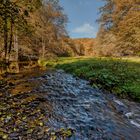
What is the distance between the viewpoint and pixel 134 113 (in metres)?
7.41

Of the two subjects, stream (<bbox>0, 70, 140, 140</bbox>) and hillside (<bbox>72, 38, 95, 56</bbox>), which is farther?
hillside (<bbox>72, 38, 95, 56</bbox>)

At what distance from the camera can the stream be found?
18.1ft

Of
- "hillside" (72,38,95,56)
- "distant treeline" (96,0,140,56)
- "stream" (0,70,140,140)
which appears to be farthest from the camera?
"hillside" (72,38,95,56)

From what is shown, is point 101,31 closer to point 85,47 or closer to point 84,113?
point 85,47

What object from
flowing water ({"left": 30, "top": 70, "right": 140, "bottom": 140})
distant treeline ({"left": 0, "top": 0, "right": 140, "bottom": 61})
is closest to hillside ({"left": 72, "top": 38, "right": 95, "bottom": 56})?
distant treeline ({"left": 0, "top": 0, "right": 140, "bottom": 61})

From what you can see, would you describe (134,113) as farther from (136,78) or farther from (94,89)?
(136,78)

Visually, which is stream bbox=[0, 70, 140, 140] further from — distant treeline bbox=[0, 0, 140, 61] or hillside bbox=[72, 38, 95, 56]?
hillside bbox=[72, 38, 95, 56]

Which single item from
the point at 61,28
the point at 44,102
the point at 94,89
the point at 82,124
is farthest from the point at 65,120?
the point at 61,28

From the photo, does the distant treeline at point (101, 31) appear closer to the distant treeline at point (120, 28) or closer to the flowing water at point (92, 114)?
the distant treeline at point (120, 28)

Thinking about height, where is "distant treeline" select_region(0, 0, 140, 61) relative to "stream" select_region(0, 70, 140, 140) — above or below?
above

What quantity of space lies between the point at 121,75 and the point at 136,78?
86 centimetres

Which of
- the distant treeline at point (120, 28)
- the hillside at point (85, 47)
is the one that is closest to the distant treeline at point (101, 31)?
the distant treeline at point (120, 28)

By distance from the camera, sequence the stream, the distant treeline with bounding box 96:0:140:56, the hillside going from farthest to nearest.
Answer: the hillside
the distant treeline with bounding box 96:0:140:56
the stream

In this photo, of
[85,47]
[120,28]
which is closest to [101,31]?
[120,28]
